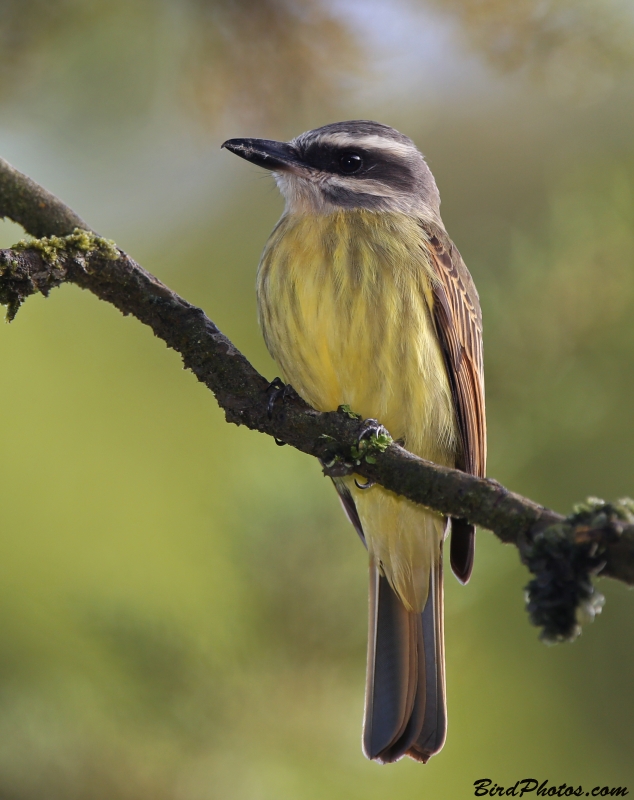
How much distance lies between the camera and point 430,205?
3035 millimetres

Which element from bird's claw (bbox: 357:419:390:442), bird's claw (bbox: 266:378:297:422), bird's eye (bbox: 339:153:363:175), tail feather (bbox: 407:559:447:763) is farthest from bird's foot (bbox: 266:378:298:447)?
bird's eye (bbox: 339:153:363:175)

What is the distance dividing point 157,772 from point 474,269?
125cm

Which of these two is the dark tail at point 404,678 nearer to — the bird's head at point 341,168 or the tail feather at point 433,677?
the tail feather at point 433,677

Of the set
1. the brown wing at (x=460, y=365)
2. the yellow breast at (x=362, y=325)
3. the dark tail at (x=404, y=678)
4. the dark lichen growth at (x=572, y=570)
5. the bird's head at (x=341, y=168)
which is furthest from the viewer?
the bird's head at (x=341, y=168)

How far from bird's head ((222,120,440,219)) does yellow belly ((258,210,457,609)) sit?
11cm

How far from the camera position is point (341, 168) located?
9.18 feet

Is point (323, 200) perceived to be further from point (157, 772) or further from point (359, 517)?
point (157, 772)

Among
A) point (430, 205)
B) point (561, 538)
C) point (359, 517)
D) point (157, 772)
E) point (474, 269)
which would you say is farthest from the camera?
point (430, 205)

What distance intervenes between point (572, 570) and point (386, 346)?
4.25 ft

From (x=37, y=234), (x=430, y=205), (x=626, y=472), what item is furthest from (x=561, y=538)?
(x=430, y=205)

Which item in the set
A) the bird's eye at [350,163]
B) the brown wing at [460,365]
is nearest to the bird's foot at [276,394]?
the brown wing at [460,365]

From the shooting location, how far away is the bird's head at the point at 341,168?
2.67m

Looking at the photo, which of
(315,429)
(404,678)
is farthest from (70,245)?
(404,678)

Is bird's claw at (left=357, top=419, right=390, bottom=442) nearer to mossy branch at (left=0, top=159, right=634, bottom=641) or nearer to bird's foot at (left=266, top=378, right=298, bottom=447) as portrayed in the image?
mossy branch at (left=0, top=159, right=634, bottom=641)
